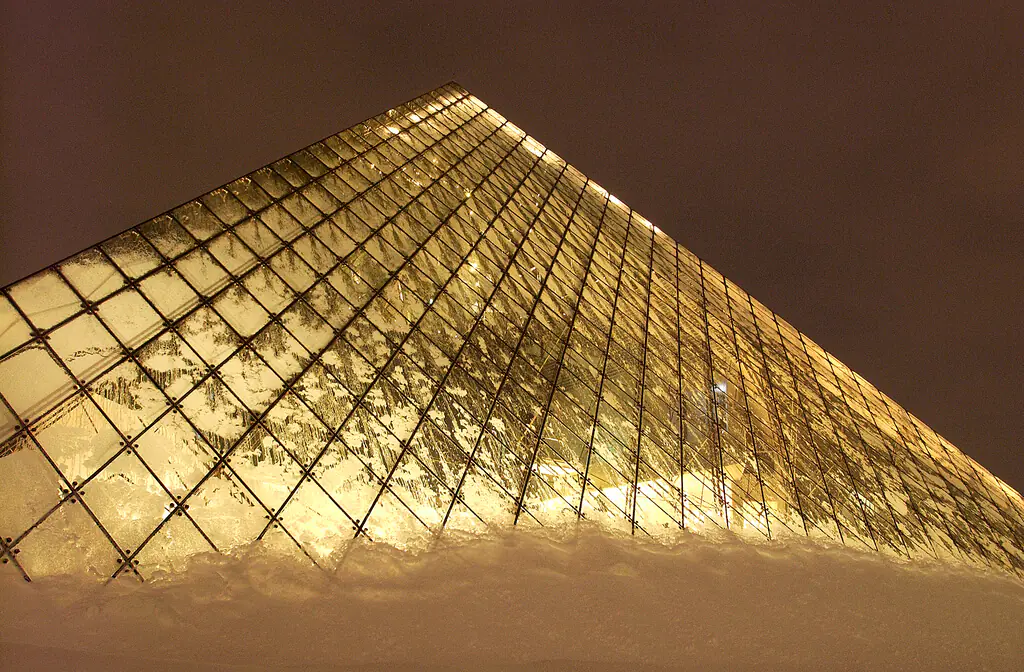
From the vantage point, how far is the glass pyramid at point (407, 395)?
5.38m

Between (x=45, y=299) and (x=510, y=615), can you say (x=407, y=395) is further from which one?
(x=45, y=299)

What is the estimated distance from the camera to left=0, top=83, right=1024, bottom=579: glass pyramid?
538 centimetres

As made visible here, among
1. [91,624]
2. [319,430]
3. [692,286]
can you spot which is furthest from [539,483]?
[692,286]

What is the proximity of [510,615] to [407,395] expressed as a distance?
102 inches

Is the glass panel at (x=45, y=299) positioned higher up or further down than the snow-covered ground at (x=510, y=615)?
higher up

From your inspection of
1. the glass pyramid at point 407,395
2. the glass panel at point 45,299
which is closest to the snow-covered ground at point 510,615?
the glass pyramid at point 407,395

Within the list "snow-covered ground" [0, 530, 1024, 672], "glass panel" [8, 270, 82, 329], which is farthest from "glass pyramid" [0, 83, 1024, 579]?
"snow-covered ground" [0, 530, 1024, 672]

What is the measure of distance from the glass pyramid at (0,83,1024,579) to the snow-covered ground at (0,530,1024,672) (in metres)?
0.35

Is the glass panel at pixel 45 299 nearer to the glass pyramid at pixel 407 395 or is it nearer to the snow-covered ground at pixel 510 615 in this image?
the glass pyramid at pixel 407 395

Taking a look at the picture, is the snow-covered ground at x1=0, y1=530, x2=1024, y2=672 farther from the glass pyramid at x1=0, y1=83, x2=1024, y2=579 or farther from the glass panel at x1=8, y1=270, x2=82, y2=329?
the glass panel at x1=8, y1=270, x2=82, y2=329

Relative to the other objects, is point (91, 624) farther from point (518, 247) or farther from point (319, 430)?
point (518, 247)

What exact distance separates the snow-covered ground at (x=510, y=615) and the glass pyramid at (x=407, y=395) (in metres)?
0.35

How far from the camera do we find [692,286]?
499 inches

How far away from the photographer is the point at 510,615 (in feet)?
16.6
